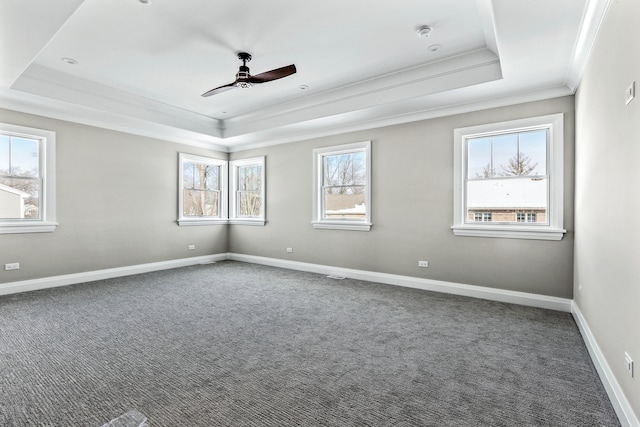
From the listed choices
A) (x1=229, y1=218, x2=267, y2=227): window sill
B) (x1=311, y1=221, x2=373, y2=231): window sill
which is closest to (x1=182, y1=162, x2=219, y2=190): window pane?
(x1=229, y1=218, x2=267, y2=227): window sill

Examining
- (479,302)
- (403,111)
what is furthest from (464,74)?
(479,302)

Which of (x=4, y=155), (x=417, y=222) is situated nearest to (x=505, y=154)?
(x=417, y=222)

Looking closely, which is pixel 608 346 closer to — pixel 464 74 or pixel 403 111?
pixel 464 74

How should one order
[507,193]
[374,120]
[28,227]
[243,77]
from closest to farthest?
[243,77] < [507,193] < [28,227] < [374,120]

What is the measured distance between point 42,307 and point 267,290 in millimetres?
2671

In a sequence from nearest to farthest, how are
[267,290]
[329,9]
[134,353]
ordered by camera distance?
[134,353] < [329,9] < [267,290]

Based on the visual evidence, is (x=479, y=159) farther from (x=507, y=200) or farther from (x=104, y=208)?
(x=104, y=208)

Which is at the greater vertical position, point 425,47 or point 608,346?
point 425,47

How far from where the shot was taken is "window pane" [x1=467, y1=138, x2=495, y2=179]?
444cm

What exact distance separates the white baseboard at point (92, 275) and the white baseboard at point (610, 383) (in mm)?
6249

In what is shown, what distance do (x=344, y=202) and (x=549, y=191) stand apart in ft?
9.95

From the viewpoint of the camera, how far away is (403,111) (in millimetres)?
4789

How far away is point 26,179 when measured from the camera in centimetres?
468

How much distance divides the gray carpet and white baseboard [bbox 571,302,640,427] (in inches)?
2.2
